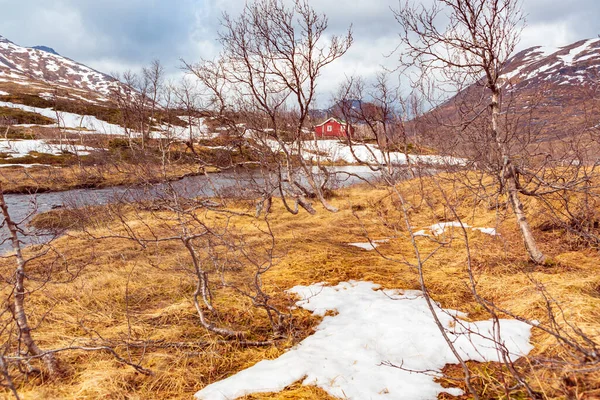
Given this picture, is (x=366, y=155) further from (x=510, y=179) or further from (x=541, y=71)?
(x=510, y=179)

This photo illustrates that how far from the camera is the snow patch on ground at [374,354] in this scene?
2.44 meters

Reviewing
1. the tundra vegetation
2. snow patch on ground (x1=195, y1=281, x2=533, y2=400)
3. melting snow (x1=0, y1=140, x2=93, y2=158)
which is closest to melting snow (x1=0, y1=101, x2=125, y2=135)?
melting snow (x1=0, y1=140, x2=93, y2=158)

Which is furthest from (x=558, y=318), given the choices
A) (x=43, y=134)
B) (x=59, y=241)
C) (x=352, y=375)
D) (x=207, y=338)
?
(x=43, y=134)

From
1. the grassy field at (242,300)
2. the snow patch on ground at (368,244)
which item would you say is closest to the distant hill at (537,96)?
the grassy field at (242,300)

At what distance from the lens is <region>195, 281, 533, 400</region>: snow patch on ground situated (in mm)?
2438

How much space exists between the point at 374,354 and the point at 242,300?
1.93 metres

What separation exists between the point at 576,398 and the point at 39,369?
4077 mm

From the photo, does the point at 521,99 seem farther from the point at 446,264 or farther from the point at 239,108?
the point at 239,108

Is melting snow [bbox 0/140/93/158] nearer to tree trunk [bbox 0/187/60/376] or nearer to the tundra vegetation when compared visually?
the tundra vegetation

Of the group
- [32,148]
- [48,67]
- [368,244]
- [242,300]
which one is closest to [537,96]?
[368,244]

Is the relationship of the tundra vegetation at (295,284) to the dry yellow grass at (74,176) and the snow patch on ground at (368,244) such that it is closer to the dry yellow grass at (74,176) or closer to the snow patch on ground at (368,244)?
the snow patch on ground at (368,244)

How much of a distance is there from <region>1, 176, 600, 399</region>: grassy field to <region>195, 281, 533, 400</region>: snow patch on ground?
151mm

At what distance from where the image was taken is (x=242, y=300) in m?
4.17

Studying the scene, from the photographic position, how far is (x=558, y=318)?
10.0 ft
